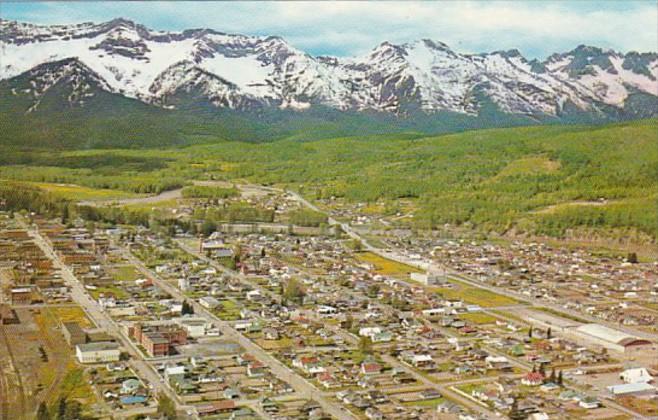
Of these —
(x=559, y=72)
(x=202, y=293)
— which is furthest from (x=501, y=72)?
(x=202, y=293)

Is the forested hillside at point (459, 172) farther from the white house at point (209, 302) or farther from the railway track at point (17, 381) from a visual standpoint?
the railway track at point (17, 381)

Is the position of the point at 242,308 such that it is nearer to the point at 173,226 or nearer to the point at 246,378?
the point at 246,378

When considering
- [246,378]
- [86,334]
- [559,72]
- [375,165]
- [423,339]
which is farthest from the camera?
[559,72]

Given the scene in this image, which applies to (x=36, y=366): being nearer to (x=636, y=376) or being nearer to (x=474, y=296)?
(x=636, y=376)

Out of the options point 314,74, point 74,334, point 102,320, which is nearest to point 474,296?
point 102,320

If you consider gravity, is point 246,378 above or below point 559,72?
below

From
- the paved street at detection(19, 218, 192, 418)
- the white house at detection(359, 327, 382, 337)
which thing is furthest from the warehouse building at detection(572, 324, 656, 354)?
the paved street at detection(19, 218, 192, 418)
